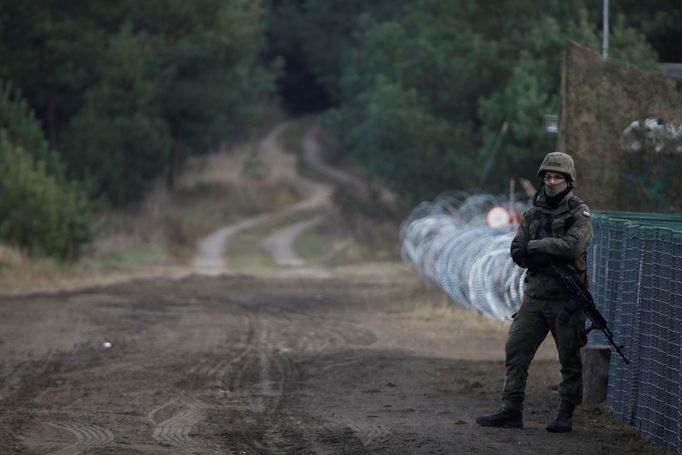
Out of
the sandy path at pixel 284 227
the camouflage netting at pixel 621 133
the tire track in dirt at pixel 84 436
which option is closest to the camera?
the tire track in dirt at pixel 84 436

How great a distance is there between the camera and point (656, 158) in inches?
616

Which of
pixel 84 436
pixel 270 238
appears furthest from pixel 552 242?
pixel 270 238

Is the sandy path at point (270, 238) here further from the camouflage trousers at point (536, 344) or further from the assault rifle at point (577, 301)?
the assault rifle at point (577, 301)

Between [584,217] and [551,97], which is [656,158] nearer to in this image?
[584,217]

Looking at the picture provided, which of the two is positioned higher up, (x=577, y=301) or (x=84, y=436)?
(x=577, y=301)

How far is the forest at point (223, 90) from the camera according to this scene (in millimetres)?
28531

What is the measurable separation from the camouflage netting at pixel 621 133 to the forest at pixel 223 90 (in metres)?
7.98

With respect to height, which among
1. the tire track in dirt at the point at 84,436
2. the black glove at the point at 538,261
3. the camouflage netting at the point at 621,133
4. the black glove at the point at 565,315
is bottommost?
the tire track in dirt at the point at 84,436

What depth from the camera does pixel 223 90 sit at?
5200 centimetres

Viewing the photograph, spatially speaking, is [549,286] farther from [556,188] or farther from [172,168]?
[172,168]

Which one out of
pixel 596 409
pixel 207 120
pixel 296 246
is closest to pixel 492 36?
pixel 296 246

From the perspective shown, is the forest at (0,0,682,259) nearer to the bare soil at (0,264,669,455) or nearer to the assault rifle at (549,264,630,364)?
the bare soil at (0,264,669,455)

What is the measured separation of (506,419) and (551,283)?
3.74 feet

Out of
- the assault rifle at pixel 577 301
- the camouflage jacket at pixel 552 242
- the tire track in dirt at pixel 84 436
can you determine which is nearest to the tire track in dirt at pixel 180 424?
the tire track in dirt at pixel 84 436
